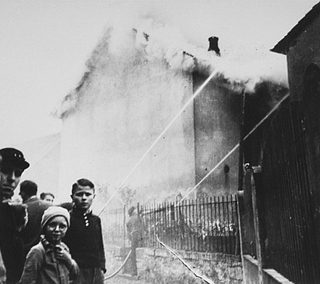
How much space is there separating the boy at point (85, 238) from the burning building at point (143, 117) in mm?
308

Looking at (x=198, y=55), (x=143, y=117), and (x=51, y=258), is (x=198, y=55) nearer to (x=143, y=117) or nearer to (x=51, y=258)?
(x=143, y=117)

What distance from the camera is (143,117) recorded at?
362 centimetres

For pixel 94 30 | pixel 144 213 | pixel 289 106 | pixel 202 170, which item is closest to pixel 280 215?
pixel 289 106

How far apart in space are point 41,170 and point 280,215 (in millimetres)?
1945

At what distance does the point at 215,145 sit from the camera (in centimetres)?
425

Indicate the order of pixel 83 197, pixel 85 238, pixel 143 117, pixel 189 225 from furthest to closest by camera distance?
1. pixel 189 225
2. pixel 143 117
3. pixel 83 197
4. pixel 85 238

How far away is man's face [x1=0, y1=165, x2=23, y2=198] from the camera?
7.87 feet

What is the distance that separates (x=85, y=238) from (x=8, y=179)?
691mm

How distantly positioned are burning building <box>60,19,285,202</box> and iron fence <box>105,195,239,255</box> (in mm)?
150

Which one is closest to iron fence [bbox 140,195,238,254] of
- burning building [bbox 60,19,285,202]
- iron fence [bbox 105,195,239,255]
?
iron fence [bbox 105,195,239,255]

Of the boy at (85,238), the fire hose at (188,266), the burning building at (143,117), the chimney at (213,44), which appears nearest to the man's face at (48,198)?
the burning building at (143,117)

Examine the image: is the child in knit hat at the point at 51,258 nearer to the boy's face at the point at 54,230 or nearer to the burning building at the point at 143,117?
the boy's face at the point at 54,230

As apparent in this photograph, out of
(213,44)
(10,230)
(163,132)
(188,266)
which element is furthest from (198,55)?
(10,230)

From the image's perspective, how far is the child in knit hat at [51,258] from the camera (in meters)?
2.21
